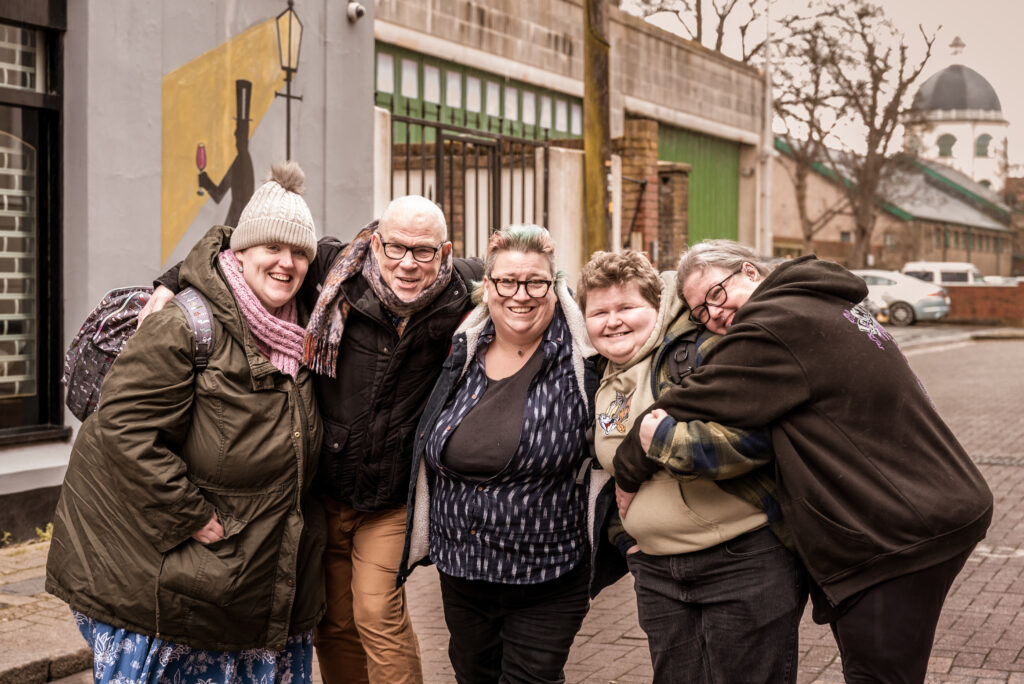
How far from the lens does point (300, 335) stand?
376 cm

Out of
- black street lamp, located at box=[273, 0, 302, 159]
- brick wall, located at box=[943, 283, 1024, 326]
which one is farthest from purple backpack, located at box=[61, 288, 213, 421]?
brick wall, located at box=[943, 283, 1024, 326]

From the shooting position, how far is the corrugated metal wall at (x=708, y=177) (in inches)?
758

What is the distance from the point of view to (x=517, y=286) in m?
3.66

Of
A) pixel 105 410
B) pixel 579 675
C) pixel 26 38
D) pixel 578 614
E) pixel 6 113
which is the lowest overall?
pixel 579 675

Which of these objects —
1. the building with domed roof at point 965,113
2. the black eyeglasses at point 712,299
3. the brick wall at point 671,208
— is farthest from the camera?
the building with domed roof at point 965,113

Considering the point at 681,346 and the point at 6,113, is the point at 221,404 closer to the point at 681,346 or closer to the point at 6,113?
the point at 681,346

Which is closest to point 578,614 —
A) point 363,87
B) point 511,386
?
point 511,386

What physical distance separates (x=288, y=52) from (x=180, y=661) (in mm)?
6100

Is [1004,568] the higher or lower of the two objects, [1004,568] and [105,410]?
the lower

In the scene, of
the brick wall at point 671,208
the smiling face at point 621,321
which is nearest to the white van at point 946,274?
the brick wall at point 671,208

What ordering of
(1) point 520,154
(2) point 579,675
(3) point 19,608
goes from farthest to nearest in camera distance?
(1) point 520,154 → (3) point 19,608 → (2) point 579,675

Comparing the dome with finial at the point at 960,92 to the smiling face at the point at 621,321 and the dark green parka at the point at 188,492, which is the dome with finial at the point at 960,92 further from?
the dark green parka at the point at 188,492

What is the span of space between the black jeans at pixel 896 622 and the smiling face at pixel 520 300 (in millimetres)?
1226

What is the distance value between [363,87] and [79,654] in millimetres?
5527
